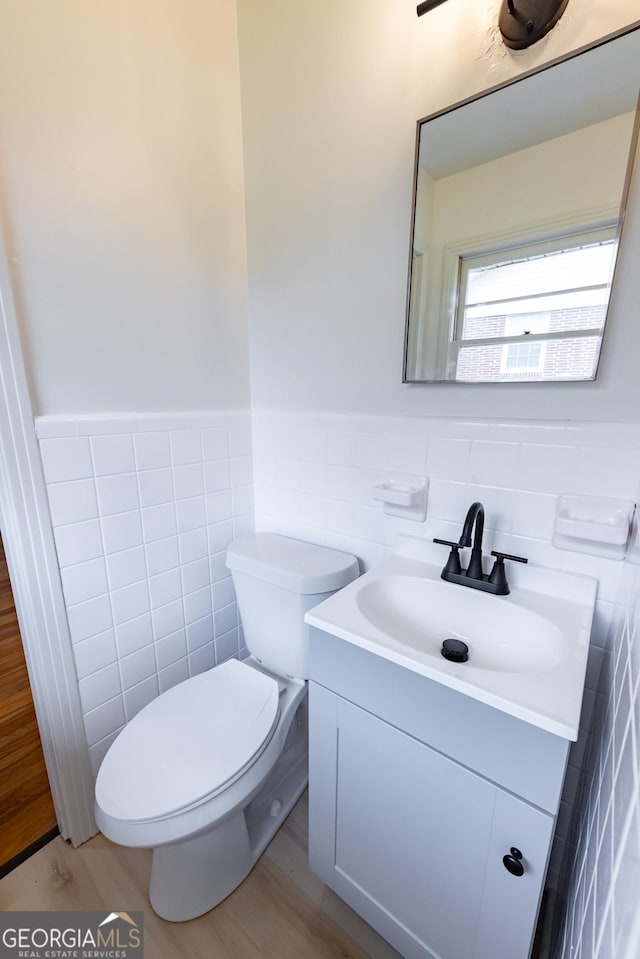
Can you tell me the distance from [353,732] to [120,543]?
Result: 2.61ft

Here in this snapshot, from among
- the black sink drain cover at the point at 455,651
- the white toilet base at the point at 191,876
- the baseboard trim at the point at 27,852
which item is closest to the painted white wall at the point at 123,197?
the black sink drain cover at the point at 455,651

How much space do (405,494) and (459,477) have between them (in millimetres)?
144

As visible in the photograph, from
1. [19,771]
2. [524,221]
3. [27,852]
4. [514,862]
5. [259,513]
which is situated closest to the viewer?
[514,862]

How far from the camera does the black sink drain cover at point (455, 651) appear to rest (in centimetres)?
80

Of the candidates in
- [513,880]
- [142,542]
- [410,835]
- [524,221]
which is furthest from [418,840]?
[524,221]

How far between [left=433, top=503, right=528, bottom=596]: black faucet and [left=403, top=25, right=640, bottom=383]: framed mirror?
34cm

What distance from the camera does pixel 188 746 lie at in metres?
0.94

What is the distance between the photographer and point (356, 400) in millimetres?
1166

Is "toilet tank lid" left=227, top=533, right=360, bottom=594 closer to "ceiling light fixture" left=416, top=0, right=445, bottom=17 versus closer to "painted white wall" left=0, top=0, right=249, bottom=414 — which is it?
"painted white wall" left=0, top=0, right=249, bottom=414

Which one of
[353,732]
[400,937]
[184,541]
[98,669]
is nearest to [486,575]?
[353,732]

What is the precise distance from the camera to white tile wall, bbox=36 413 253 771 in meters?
1.02

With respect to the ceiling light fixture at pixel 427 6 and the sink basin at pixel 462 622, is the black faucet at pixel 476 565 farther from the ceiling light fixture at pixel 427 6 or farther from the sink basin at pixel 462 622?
the ceiling light fixture at pixel 427 6

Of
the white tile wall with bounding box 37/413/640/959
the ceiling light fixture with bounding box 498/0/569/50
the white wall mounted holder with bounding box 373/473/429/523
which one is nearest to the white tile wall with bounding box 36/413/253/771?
the white tile wall with bounding box 37/413/640/959

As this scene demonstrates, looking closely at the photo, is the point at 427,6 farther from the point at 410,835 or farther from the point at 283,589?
the point at 410,835
